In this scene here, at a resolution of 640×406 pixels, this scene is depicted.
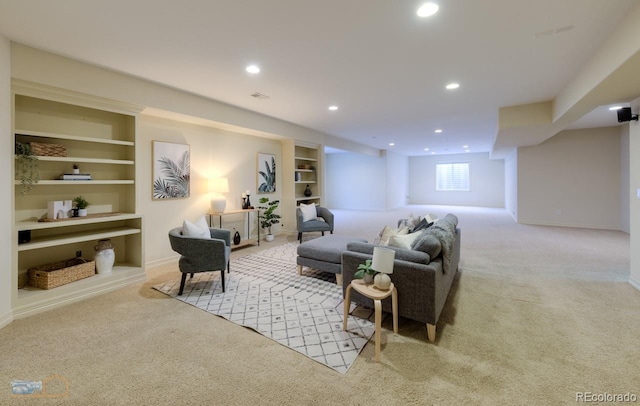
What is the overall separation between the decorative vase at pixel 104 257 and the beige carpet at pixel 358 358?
1.20 ft

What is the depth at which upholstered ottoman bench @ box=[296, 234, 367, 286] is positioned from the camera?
339 centimetres

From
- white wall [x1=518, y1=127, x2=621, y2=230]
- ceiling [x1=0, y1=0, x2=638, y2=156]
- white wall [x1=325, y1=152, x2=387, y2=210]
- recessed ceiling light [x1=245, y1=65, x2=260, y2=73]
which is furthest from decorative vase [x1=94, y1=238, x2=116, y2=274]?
white wall [x1=518, y1=127, x2=621, y2=230]

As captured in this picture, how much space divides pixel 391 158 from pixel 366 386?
10.6 m

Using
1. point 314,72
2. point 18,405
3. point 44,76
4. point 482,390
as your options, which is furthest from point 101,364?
point 314,72

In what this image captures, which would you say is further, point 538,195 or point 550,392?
point 538,195

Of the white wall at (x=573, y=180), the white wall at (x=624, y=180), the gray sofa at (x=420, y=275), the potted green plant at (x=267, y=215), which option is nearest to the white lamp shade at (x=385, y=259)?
the gray sofa at (x=420, y=275)

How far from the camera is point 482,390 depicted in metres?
1.69

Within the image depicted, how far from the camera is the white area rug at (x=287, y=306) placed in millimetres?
2166

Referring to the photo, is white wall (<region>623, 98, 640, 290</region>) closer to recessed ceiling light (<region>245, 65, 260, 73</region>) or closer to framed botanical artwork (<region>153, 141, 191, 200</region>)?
recessed ceiling light (<region>245, 65, 260, 73</region>)

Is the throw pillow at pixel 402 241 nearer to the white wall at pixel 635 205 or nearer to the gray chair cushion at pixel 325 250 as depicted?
the gray chair cushion at pixel 325 250

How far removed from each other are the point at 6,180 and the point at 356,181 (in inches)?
417

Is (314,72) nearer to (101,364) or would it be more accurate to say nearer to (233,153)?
(233,153)

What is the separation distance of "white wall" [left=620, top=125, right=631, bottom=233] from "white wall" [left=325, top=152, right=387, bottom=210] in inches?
257
